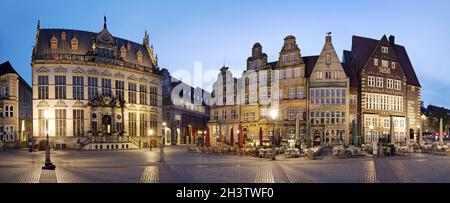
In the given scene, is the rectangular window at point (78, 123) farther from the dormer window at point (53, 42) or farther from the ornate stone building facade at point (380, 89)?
the ornate stone building facade at point (380, 89)

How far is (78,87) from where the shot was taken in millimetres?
50312

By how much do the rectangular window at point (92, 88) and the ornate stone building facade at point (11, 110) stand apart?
38.1 ft

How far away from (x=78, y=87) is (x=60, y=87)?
228 centimetres

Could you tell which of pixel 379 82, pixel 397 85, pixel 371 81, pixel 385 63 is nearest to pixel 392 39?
pixel 385 63

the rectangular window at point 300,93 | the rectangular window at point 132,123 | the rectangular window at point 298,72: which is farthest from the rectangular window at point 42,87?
the rectangular window at point 300,93

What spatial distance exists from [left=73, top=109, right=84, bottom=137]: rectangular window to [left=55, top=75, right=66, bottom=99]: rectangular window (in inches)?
106

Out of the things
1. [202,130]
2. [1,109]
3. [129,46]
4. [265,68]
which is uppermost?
[129,46]

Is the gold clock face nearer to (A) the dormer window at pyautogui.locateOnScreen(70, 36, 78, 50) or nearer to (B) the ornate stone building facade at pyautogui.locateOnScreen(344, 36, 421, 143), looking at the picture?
(A) the dormer window at pyautogui.locateOnScreen(70, 36, 78, 50)
